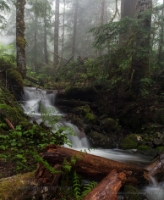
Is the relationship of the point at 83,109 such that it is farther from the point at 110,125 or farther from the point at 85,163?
the point at 85,163

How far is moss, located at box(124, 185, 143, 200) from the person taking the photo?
3734 mm

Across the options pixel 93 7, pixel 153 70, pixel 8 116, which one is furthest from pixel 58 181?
pixel 93 7

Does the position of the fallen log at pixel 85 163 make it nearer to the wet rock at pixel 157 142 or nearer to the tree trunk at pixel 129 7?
the wet rock at pixel 157 142

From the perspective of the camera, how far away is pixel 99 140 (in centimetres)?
844

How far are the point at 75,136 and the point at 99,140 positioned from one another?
101 centimetres

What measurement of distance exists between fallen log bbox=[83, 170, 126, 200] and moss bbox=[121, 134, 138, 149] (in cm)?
437

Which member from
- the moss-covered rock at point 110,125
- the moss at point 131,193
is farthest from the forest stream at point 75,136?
the moss-covered rock at point 110,125

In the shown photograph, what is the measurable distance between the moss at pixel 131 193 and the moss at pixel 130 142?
4.21 metres

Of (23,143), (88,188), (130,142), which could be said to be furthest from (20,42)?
(88,188)

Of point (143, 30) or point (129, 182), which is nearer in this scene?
point (129, 182)

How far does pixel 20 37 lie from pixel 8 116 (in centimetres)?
704

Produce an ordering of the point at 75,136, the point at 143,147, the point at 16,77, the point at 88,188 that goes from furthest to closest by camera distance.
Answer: the point at 16,77
the point at 75,136
the point at 143,147
the point at 88,188

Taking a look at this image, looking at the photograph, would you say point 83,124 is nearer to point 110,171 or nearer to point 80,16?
point 110,171

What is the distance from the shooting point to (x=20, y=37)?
460 inches
